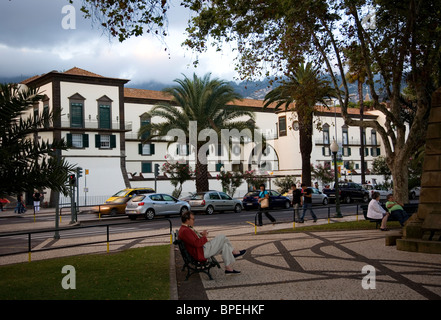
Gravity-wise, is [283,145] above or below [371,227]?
above

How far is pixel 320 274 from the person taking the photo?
28.1ft

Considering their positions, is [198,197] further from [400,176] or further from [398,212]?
[398,212]

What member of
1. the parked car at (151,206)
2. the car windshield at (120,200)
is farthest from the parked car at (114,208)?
the parked car at (151,206)

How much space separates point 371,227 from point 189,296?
11.3m

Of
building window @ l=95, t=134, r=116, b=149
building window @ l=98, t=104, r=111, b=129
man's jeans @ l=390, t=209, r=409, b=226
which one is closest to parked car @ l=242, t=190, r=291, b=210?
man's jeans @ l=390, t=209, r=409, b=226

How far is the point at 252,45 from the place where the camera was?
51.7 ft

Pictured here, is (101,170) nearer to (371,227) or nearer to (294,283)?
(371,227)

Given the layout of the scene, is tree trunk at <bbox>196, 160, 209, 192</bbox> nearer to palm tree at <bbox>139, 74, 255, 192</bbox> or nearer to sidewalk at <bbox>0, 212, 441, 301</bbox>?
palm tree at <bbox>139, 74, 255, 192</bbox>

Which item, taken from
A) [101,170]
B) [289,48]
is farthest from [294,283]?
[101,170]

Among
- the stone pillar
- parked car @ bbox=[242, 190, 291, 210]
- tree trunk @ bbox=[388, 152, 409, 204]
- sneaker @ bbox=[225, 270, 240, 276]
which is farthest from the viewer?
parked car @ bbox=[242, 190, 291, 210]

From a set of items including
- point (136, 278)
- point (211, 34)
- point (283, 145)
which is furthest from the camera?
point (283, 145)

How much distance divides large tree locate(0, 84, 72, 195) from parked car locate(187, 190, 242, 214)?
22654 mm

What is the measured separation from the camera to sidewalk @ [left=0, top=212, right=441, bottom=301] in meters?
7.07

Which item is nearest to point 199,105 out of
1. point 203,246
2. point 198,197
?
point 198,197
